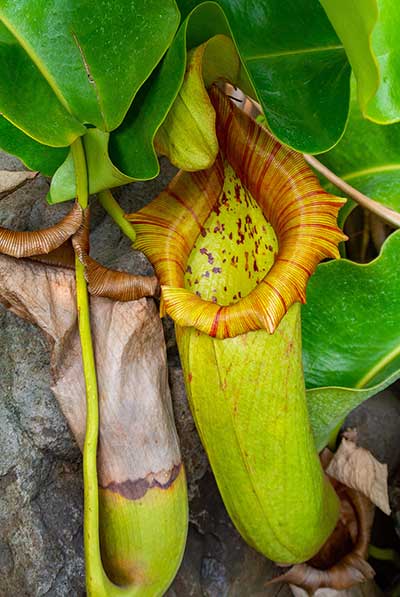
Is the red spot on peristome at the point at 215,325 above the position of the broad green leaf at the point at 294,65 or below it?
below

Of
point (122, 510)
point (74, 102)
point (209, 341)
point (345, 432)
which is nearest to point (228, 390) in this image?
point (209, 341)

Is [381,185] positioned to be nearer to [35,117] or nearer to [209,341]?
[209,341]

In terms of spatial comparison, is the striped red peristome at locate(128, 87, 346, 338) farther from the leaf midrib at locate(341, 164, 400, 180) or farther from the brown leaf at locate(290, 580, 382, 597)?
the brown leaf at locate(290, 580, 382, 597)

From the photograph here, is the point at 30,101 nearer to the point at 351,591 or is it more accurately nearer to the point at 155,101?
the point at 155,101

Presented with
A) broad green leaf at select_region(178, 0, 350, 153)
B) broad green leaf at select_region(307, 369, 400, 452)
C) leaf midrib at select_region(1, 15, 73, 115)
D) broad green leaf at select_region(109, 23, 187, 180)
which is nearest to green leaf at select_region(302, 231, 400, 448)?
broad green leaf at select_region(307, 369, 400, 452)

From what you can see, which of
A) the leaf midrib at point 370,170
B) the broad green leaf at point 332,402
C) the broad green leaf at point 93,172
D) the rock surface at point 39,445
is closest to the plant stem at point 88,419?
the broad green leaf at point 93,172

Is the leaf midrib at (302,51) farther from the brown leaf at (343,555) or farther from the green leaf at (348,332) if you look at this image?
the brown leaf at (343,555)

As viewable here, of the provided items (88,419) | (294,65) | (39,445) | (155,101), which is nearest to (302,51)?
(294,65)
